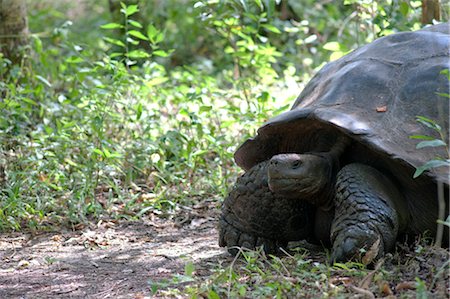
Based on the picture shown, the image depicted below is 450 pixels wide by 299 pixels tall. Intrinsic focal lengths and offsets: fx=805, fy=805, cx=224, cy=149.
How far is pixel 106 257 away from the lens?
3980mm

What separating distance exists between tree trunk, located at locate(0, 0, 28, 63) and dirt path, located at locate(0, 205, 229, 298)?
2265 mm

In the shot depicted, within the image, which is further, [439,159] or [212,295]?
[439,159]

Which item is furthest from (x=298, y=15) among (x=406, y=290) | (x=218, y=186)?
(x=406, y=290)

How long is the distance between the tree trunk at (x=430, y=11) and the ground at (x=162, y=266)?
7.34 ft

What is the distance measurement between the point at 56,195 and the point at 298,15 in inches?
252

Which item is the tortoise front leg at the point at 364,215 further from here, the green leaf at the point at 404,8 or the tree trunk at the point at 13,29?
the tree trunk at the point at 13,29

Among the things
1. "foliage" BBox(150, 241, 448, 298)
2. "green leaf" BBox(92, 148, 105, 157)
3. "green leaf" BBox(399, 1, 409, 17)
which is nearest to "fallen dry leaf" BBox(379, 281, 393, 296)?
"foliage" BBox(150, 241, 448, 298)

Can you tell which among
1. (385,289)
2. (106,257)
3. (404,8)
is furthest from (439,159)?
(404,8)

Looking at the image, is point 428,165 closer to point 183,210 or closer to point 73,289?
point 73,289

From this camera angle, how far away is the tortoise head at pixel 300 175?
335 centimetres

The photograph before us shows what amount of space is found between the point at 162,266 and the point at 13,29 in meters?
3.27

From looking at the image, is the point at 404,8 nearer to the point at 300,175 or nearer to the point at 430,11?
the point at 430,11

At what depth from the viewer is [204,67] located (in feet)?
30.4

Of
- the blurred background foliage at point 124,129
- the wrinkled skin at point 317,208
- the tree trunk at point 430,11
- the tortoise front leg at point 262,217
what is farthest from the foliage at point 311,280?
the tree trunk at point 430,11
